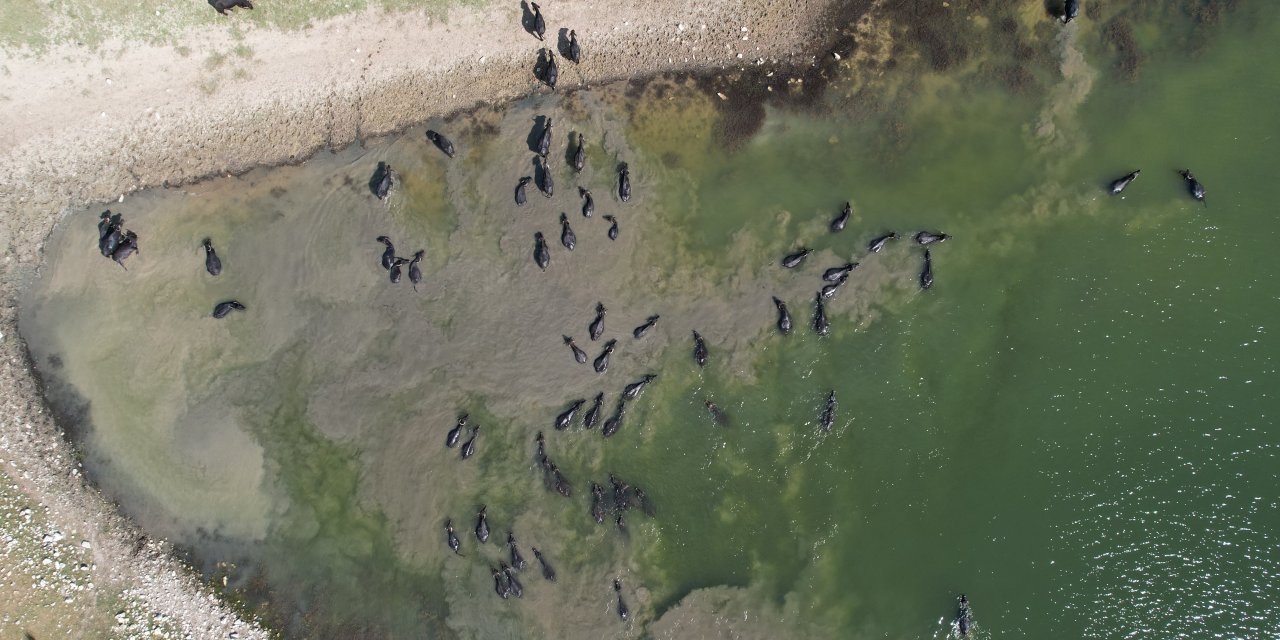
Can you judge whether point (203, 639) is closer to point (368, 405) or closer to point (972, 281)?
point (368, 405)

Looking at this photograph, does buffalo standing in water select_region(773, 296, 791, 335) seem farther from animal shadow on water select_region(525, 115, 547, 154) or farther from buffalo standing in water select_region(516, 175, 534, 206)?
animal shadow on water select_region(525, 115, 547, 154)

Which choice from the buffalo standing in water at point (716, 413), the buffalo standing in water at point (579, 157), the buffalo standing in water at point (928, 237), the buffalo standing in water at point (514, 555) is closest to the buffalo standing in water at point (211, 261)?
the buffalo standing in water at point (579, 157)

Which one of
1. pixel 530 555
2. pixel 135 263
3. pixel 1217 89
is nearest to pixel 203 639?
pixel 530 555

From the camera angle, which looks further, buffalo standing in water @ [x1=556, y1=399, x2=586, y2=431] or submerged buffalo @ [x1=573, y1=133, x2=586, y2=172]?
buffalo standing in water @ [x1=556, y1=399, x2=586, y2=431]

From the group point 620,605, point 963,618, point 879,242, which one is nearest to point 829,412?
point 879,242

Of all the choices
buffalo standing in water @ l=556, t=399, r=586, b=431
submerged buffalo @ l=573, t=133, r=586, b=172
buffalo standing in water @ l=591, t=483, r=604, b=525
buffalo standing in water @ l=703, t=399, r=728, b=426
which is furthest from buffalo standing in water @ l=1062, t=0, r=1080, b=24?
buffalo standing in water @ l=591, t=483, r=604, b=525

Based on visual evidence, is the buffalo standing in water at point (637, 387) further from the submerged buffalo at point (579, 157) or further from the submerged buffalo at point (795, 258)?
the submerged buffalo at point (579, 157)

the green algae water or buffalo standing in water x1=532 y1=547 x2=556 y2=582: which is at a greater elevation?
the green algae water
